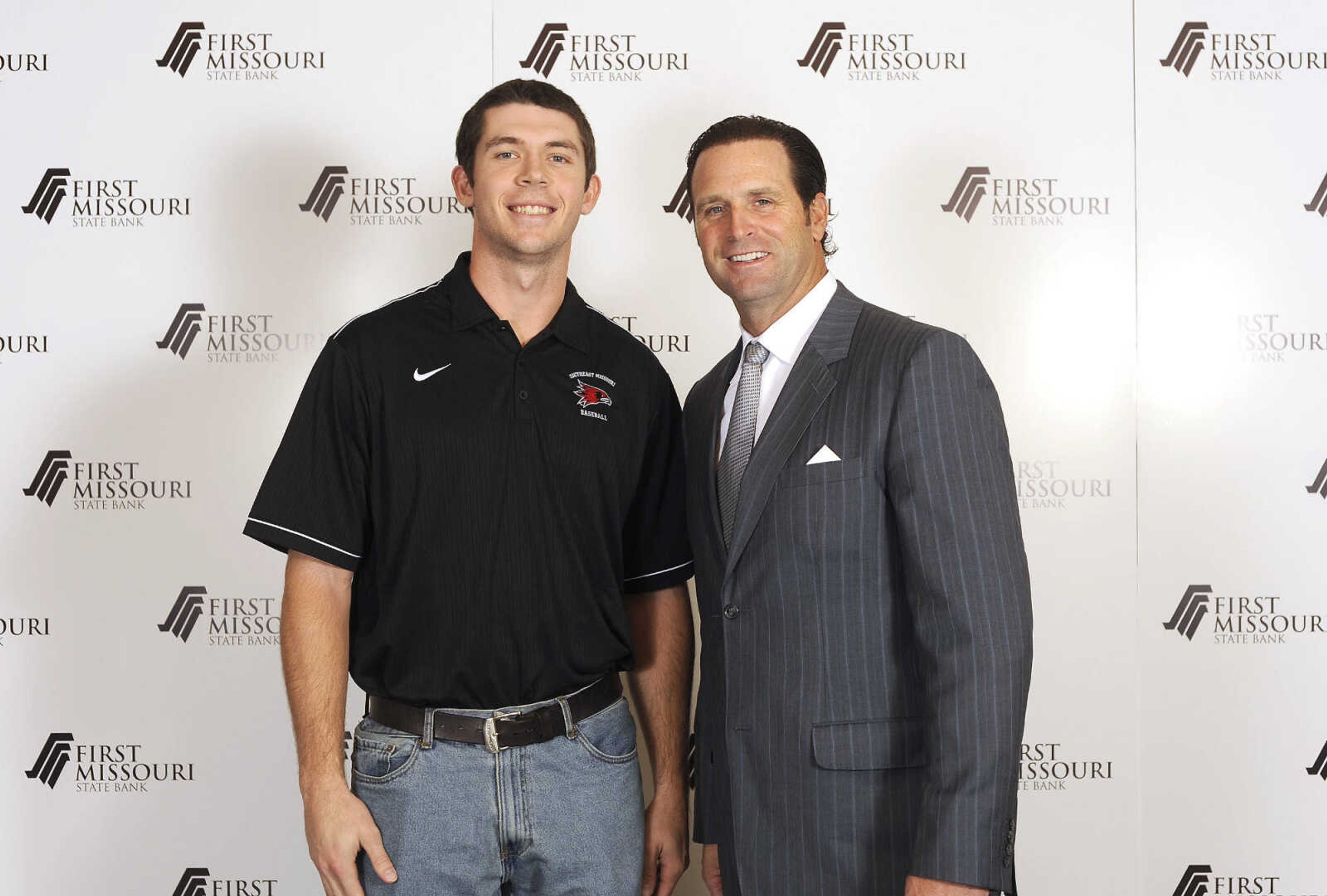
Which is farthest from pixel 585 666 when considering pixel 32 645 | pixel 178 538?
pixel 32 645

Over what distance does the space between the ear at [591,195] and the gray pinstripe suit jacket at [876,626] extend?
2.00 feet

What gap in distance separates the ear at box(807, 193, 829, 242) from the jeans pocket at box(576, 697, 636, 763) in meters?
0.97

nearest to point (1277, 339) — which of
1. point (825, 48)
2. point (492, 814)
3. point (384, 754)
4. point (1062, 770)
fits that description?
point (1062, 770)

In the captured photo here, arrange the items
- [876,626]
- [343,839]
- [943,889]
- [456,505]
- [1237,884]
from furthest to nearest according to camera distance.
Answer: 1. [1237,884]
2. [456,505]
3. [343,839]
4. [876,626]
5. [943,889]

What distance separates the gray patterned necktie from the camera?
1.81 meters

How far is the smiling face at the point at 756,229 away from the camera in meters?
1.86

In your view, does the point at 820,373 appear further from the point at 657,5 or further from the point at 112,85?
the point at 112,85

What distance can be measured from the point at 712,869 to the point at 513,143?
1.47 metres

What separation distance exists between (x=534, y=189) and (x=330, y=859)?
1.26m

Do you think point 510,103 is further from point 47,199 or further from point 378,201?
point 47,199

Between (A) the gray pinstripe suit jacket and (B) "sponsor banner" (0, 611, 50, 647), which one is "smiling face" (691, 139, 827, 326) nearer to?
(A) the gray pinstripe suit jacket

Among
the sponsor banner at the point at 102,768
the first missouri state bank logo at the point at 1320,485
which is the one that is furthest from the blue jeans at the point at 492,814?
the first missouri state bank logo at the point at 1320,485

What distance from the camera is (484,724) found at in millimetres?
1836

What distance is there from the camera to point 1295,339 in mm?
2879
